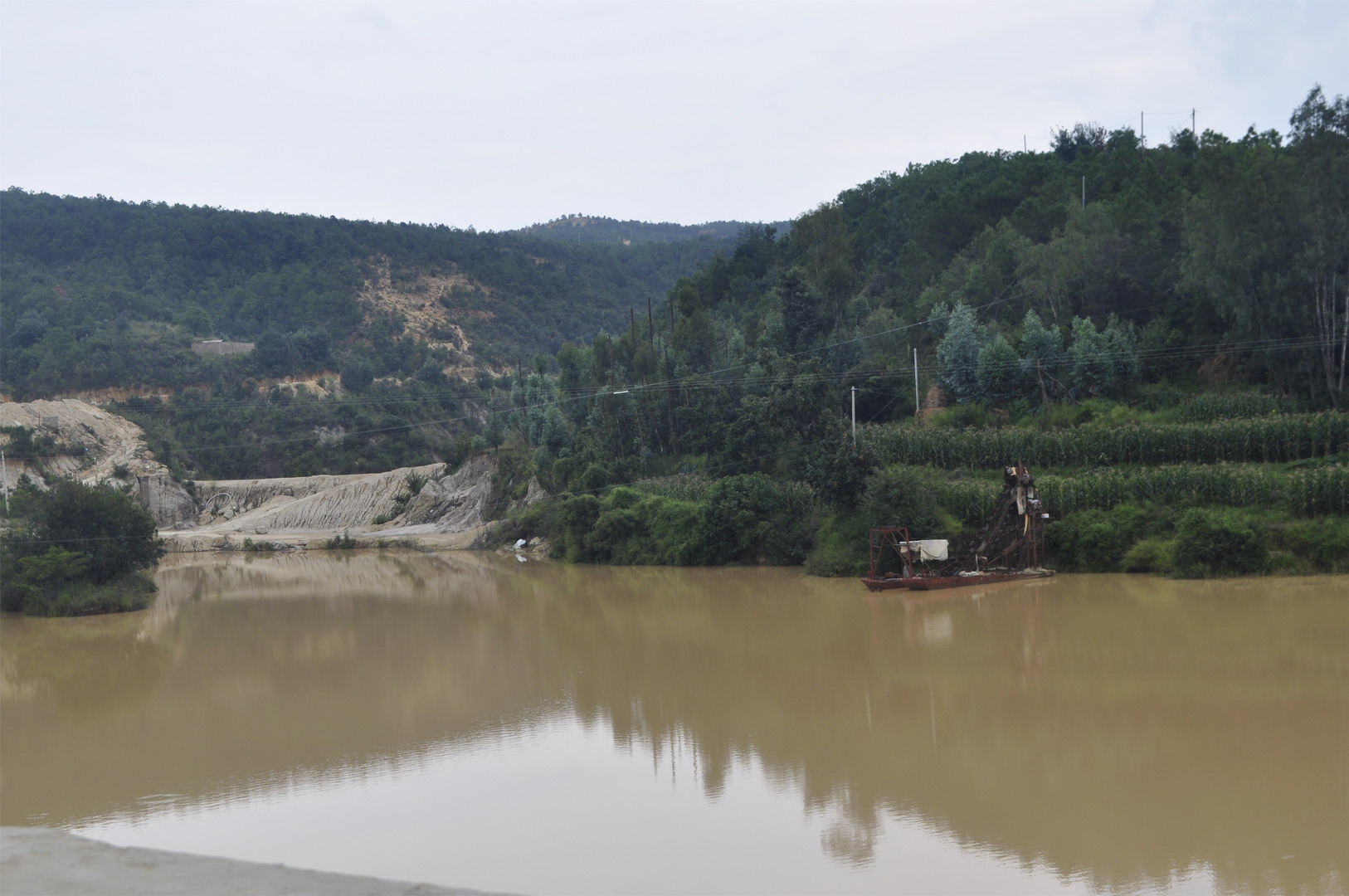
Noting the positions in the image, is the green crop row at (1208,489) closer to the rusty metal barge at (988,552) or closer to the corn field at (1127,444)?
the corn field at (1127,444)

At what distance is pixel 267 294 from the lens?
105 m

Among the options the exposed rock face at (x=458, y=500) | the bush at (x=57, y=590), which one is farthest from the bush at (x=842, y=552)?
the exposed rock face at (x=458, y=500)

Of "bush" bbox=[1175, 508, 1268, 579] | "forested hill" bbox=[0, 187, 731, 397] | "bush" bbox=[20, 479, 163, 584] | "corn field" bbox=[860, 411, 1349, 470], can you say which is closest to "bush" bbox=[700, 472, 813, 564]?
"corn field" bbox=[860, 411, 1349, 470]

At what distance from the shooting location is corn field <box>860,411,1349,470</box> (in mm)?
30594

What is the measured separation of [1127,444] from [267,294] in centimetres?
8945

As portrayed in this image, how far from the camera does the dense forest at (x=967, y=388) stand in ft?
99.1

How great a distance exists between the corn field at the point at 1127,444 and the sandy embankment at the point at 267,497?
20.7 metres

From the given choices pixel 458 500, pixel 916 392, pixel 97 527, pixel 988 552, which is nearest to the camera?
pixel 988 552

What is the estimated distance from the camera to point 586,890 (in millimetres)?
9922

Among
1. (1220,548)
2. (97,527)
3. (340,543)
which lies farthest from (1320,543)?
(340,543)

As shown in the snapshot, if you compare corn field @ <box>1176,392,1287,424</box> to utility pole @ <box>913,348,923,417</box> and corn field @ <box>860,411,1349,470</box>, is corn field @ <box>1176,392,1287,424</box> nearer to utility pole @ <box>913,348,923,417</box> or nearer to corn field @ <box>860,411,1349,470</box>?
corn field @ <box>860,411,1349,470</box>

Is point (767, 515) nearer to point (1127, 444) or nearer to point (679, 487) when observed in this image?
point (679, 487)

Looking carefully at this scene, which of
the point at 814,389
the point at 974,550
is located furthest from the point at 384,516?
the point at 974,550

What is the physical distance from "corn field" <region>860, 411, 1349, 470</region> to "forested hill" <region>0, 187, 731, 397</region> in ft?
195
